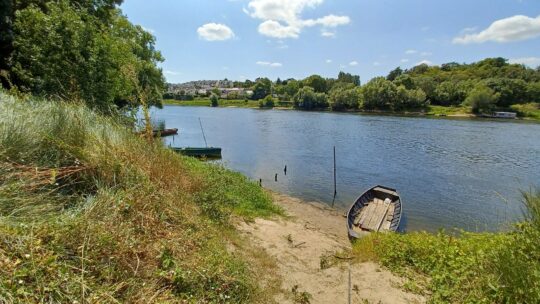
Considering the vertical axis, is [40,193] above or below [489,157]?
above

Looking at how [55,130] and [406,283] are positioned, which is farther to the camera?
[406,283]

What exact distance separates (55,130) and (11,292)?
366 cm

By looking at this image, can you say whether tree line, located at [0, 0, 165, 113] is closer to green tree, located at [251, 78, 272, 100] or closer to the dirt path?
the dirt path

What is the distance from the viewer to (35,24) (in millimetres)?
10656

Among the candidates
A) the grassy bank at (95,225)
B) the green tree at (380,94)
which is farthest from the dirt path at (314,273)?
the green tree at (380,94)

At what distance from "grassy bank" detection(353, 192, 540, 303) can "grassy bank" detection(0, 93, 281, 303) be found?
313 cm

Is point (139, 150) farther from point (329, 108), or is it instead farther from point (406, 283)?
point (329, 108)

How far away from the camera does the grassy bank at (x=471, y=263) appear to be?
449 cm

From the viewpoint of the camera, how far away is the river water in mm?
17250

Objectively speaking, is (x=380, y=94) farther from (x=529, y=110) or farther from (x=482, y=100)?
(x=529, y=110)

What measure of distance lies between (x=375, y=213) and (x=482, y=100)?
77.8m

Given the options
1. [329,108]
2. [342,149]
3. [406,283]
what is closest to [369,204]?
[406,283]

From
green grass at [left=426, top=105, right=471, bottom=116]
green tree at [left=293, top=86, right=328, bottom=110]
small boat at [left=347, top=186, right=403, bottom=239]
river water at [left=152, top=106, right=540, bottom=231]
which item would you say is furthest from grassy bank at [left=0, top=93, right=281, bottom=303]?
green tree at [left=293, top=86, right=328, bottom=110]

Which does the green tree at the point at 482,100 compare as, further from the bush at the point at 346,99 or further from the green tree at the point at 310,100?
the green tree at the point at 310,100
